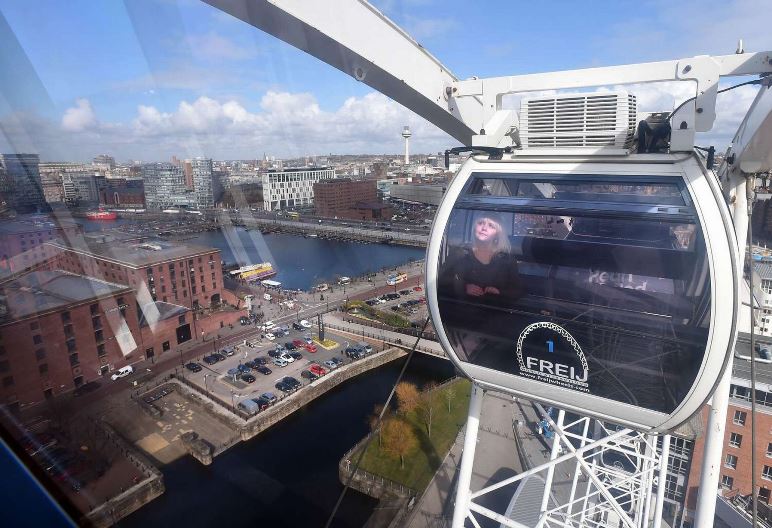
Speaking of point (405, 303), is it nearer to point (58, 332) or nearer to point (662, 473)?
point (662, 473)

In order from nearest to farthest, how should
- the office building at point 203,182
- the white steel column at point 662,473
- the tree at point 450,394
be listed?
the white steel column at point 662,473, the office building at point 203,182, the tree at point 450,394

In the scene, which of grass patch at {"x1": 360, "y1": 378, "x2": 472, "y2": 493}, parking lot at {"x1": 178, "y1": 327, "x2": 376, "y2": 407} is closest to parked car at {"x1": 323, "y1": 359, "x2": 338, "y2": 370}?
parking lot at {"x1": 178, "y1": 327, "x2": 376, "y2": 407}

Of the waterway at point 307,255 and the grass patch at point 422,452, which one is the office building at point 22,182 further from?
the waterway at point 307,255

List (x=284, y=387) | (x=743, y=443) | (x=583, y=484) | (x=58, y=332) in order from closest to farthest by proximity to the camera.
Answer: (x=58, y=332) < (x=583, y=484) < (x=743, y=443) < (x=284, y=387)

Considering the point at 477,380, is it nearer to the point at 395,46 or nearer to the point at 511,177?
the point at 511,177

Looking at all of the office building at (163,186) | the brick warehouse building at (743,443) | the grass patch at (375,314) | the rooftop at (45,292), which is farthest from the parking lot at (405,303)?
the rooftop at (45,292)

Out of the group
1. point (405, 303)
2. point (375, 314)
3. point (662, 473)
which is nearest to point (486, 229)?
point (662, 473)

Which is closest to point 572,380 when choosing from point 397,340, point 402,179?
point 397,340
